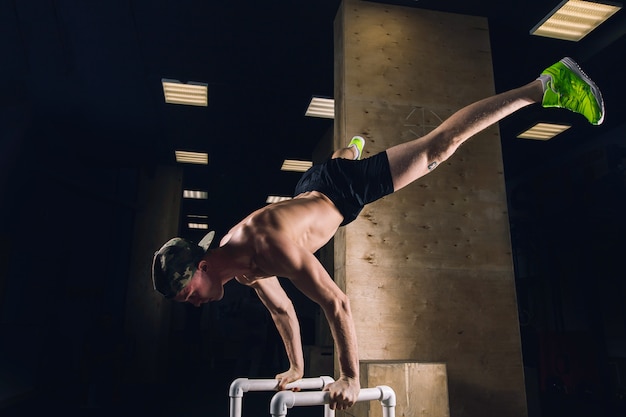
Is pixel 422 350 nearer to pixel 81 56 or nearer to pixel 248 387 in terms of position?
pixel 248 387

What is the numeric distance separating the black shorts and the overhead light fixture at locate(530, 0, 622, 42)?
3.50 m

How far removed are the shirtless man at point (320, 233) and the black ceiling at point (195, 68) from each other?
8.31 feet

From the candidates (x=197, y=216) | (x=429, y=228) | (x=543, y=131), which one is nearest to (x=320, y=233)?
(x=429, y=228)

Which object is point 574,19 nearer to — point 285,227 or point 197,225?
point 285,227

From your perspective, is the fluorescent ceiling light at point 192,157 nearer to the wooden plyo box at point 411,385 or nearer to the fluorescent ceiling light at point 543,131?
the fluorescent ceiling light at point 543,131

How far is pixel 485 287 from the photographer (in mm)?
3799

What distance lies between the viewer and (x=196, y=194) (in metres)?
11.5

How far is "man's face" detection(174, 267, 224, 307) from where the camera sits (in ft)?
6.18

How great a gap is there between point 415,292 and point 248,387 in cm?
185

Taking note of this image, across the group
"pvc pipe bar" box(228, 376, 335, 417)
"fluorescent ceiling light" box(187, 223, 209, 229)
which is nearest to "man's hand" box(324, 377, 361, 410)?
"pvc pipe bar" box(228, 376, 335, 417)

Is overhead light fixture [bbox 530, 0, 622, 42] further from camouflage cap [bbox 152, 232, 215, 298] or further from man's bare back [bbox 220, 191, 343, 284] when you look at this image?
camouflage cap [bbox 152, 232, 215, 298]

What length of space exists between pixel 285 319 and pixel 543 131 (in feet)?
22.4

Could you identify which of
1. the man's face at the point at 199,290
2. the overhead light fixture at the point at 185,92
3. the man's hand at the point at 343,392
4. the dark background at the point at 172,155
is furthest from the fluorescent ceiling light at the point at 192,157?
the man's hand at the point at 343,392

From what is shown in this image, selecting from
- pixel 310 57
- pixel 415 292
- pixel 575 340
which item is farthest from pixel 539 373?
pixel 310 57
